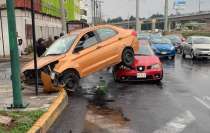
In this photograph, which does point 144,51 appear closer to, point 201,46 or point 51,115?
point 51,115

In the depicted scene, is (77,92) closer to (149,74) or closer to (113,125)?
(149,74)

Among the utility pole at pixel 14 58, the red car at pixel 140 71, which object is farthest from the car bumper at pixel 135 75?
the utility pole at pixel 14 58

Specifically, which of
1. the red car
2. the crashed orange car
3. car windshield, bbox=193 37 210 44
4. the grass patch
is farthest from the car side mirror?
car windshield, bbox=193 37 210 44

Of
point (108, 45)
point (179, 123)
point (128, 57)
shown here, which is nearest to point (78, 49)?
point (108, 45)

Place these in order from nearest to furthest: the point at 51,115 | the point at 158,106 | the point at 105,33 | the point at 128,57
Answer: the point at 51,115 < the point at 158,106 < the point at 105,33 < the point at 128,57

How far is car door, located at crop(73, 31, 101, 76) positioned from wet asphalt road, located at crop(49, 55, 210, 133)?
99cm

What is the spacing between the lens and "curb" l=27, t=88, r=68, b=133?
7987 mm

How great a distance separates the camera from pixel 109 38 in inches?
571

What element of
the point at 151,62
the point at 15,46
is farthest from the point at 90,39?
the point at 15,46

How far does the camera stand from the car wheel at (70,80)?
1277cm

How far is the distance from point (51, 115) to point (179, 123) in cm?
259

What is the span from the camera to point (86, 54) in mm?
13469

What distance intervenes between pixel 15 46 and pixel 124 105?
3065mm

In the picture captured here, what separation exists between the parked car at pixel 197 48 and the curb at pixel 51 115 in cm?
1668
